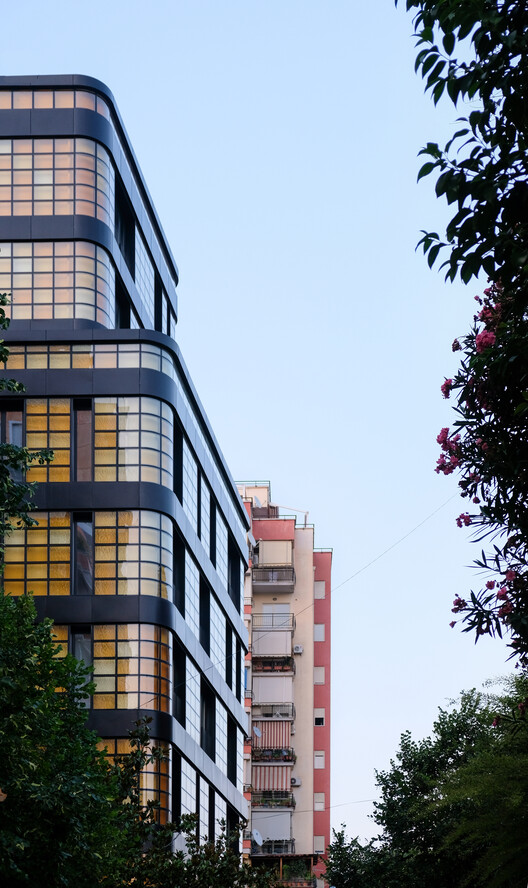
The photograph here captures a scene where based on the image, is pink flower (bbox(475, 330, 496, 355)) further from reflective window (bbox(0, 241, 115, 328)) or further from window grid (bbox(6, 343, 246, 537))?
reflective window (bbox(0, 241, 115, 328))

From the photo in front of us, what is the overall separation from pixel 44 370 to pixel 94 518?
4.91 m

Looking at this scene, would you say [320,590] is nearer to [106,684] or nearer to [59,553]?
[59,553]

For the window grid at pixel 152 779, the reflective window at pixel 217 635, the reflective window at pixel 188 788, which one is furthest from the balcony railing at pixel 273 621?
the window grid at pixel 152 779

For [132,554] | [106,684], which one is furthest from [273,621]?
[106,684]

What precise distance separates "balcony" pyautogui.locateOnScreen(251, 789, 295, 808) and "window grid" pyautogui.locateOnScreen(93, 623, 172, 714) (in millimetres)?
44129

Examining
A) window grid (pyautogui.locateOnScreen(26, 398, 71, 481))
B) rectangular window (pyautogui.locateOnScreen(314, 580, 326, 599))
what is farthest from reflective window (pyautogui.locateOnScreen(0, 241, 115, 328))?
rectangular window (pyautogui.locateOnScreen(314, 580, 326, 599))

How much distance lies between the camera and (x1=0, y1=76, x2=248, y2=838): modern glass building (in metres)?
46.1

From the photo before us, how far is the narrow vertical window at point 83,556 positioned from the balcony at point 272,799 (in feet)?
149

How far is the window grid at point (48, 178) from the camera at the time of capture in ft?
171

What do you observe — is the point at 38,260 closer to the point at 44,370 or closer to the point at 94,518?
the point at 44,370

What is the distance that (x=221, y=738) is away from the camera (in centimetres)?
5903

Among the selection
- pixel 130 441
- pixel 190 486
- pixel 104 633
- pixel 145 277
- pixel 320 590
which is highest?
pixel 145 277

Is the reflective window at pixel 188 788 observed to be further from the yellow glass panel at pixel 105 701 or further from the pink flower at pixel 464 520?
the pink flower at pixel 464 520

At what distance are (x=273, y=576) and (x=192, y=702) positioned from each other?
132ft
